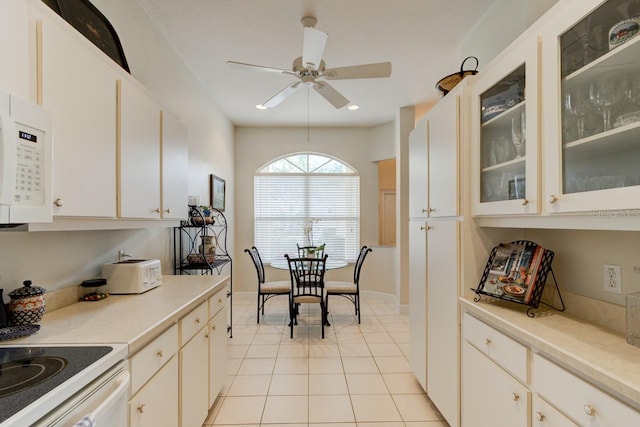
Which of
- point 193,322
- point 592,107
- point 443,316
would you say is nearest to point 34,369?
point 193,322

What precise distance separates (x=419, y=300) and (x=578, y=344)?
129 cm

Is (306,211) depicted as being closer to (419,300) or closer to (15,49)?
(419,300)

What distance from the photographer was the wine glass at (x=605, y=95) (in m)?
1.09

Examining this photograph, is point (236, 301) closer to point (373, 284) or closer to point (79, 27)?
point (373, 284)

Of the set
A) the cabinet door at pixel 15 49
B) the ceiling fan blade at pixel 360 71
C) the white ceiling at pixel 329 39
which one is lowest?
the cabinet door at pixel 15 49

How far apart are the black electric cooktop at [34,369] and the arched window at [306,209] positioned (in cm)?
424

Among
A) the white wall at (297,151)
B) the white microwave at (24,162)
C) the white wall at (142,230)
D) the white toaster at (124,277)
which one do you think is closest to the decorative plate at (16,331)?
the white wall at (142,230)

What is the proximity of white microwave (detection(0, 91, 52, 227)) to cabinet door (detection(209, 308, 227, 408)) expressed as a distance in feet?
4.39

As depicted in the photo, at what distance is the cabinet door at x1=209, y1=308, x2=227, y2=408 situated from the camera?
2081 mm

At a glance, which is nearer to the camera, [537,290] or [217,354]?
[537,290]

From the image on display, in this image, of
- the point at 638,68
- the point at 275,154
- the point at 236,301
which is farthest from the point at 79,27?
the point at 236,301

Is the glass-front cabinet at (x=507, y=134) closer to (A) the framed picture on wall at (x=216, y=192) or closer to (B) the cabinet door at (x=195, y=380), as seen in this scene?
(B) the cabinet door at (x=195, y=380)

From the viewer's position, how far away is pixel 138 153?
176cm

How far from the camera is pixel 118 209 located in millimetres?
1581
